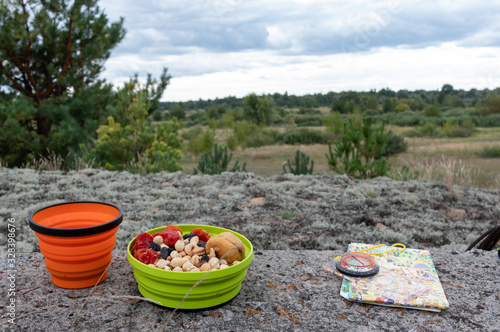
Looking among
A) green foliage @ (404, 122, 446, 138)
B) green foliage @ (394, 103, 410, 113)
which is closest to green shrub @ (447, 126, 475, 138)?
green foliage @ (404, 122, 446, 138)

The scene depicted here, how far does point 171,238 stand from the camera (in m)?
1.51

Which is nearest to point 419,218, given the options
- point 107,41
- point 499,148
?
point 107,41

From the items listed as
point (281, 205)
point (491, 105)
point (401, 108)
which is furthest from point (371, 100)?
point (281, 205)

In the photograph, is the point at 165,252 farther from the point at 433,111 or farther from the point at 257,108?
the point at 433,111

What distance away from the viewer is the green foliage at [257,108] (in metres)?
34.2

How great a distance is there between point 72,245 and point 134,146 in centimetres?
807

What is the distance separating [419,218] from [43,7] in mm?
10385

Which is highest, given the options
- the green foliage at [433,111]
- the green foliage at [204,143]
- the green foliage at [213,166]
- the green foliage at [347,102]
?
the green foliage at [347,102]

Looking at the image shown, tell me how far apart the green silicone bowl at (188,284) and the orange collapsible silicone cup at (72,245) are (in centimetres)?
15

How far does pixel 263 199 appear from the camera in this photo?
4355mm

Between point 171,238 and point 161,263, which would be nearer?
point 161,263

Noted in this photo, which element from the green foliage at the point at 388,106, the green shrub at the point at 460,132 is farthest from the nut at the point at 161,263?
the green foliage at the point at 388,106

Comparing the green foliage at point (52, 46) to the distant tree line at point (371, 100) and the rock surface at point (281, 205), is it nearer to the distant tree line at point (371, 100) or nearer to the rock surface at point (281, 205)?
the rock surface at point (281, 205)

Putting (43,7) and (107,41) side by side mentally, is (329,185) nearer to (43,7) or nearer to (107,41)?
(107,41)
